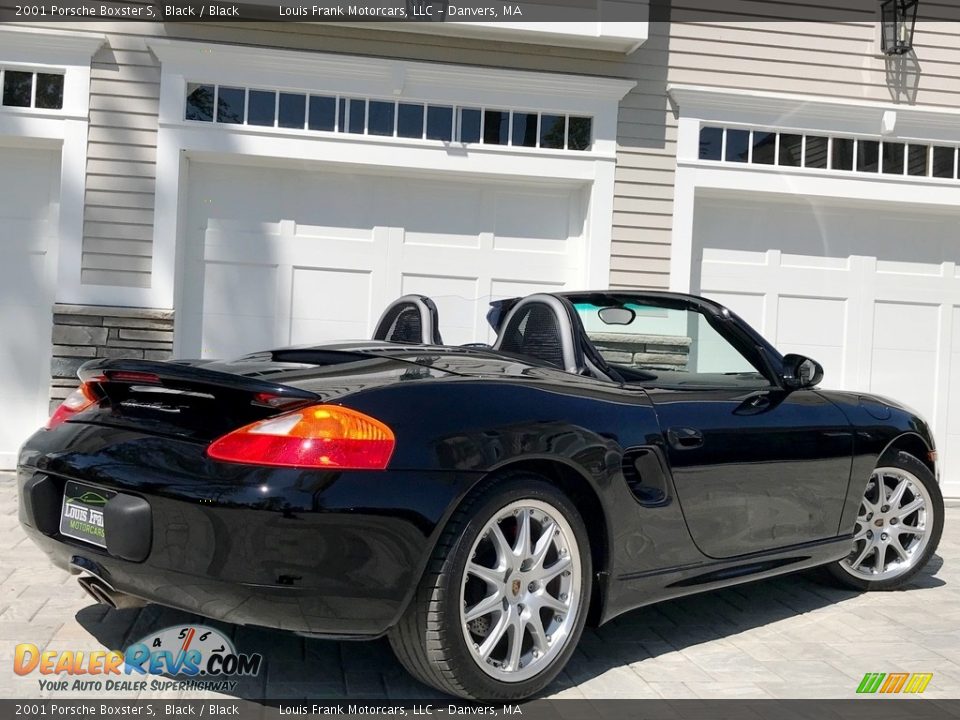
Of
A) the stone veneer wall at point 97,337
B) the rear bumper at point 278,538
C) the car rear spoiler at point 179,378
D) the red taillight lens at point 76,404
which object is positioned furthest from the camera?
the stone veneer wall at point 97,337

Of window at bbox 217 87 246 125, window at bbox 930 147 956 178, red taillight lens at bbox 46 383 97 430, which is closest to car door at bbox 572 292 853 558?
red taillight lens at bbox 46 383 97 430

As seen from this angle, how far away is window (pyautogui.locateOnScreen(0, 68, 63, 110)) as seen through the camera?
7039 millimetres

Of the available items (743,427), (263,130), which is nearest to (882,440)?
(743,427)

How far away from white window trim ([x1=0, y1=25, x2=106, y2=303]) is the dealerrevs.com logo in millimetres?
4240

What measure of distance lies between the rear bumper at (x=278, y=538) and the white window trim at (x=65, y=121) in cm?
476

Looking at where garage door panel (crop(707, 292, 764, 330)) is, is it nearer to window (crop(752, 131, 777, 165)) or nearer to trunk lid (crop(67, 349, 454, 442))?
window (crop(752, 131, 777, 165))

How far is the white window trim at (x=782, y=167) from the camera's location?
25.3ft

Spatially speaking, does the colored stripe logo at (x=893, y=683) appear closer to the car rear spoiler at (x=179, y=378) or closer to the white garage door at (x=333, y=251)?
the car rear spoiler at (x=179, y=378)

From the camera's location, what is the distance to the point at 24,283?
7207 millimetres

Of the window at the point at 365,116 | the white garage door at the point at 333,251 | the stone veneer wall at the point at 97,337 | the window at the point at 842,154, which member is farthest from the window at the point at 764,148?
the stone veneer wall at the point at 97,337

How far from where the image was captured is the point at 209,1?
278 inches

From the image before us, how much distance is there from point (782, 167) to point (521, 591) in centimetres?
579

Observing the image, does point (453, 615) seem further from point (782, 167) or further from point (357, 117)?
point (782, 167)

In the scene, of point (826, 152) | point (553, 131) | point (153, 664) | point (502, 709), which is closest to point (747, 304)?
point (826, 152)
